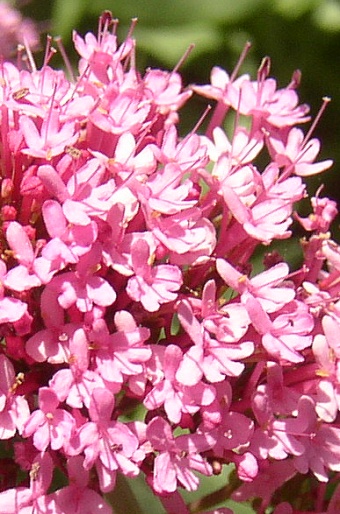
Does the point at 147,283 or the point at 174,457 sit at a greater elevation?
the point at 147,283

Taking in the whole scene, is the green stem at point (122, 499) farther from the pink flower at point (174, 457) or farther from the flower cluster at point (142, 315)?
the pink flower at point (174, 457)

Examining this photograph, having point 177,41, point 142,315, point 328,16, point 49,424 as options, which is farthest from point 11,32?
point 49,424

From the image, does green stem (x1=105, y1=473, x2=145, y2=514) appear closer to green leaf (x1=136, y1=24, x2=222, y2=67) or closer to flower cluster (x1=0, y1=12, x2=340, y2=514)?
flower cluster (x1=0, y1=12, x2=340, y2=514)

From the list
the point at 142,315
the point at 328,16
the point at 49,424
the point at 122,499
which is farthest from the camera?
the point at 328,16

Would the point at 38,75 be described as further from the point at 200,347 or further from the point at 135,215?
the point at 200,347

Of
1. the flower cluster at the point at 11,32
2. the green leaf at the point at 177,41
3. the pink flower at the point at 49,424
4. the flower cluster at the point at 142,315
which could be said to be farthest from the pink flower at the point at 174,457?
the green leaf at the point at 177,41

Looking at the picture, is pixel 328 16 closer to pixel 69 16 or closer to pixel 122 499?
pixel 69 16

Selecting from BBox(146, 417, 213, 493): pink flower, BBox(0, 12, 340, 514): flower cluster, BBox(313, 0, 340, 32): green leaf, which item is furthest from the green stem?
BBox(313, 0, 340, 32): green leaf

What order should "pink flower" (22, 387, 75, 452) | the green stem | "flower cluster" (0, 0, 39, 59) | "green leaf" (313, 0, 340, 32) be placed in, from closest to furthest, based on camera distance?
Result: "pink flower" (22, 387, 75, 452) → the green stem → "flower cluster" (0, 0, 39, 59) → "green leaf" (313, 0, 340, 32)

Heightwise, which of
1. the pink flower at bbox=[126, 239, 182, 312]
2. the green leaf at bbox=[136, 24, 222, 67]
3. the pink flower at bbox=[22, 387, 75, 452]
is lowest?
the green leaf at bbox=[136, 24, 222, 67]
